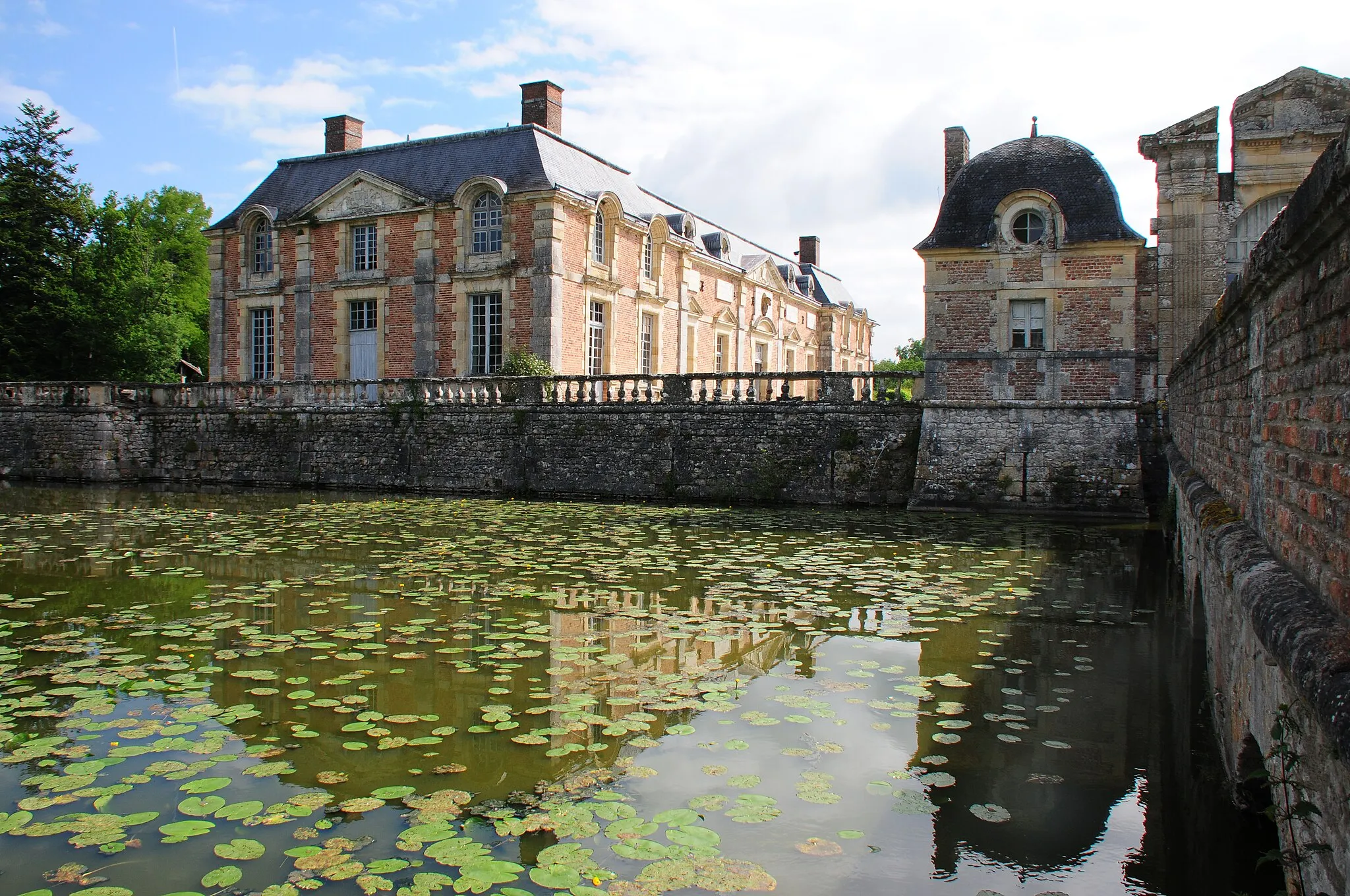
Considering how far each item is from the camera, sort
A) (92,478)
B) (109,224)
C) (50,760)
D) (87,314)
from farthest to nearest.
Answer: (109,224)
(87,314)
(92,478)
(50,760)

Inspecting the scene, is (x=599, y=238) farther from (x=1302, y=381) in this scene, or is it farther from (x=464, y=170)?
(x=1302, y=381)

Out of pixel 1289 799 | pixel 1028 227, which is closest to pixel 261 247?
pixel 1028 227

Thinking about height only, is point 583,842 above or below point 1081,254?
below

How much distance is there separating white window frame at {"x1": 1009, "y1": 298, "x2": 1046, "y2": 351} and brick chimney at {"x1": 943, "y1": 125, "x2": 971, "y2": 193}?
444cm

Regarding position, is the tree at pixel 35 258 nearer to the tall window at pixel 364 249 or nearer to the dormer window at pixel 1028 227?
the tall window at pixel 364 249

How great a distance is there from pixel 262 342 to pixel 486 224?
740 cm

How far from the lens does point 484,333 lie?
22094 millimetres

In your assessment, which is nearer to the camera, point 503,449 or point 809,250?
point 503,449

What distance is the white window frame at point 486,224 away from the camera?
21.7 meters

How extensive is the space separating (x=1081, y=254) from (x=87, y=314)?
27848 millimetres

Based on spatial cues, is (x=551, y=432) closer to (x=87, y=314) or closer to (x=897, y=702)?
(x=897, y=702)

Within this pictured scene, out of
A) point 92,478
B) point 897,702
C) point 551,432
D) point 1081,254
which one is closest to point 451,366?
point 551,432

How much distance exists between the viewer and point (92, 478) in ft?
67.7

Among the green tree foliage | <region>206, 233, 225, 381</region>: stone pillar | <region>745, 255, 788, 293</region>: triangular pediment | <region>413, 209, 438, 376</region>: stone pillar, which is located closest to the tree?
the green tree foliage
